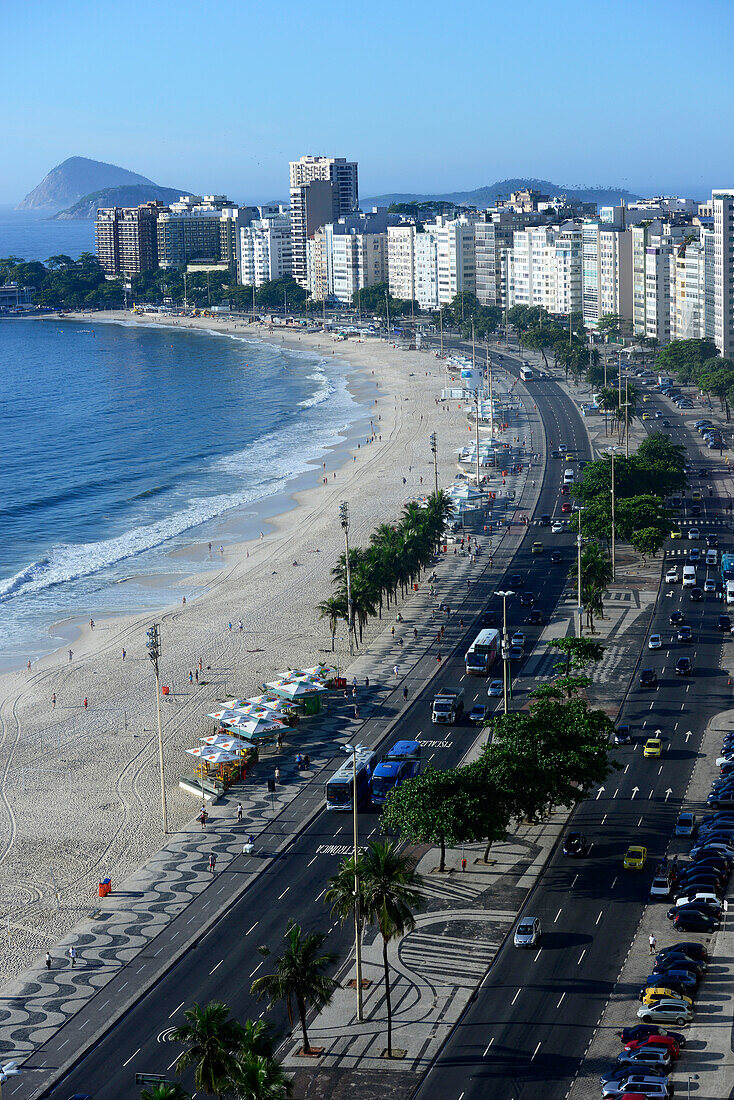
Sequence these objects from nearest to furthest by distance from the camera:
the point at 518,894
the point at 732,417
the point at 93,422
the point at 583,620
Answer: the point at 518,894, the point at 583,620, the point at 732,417, the point at 93,422

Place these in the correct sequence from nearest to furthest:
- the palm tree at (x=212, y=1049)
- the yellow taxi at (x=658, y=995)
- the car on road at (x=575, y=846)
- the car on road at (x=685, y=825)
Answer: the palm tree at (x=212, y=1049) → the yellow taxi at (x=658, y=995) → the car on road at (x=575, y=846) → the car on road at (x=685, y=825)

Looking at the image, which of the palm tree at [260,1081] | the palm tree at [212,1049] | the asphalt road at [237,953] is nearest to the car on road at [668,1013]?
the asphalt road at [237,953]

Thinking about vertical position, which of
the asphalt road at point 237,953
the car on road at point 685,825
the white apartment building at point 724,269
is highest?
the white apartment building at point 724,269

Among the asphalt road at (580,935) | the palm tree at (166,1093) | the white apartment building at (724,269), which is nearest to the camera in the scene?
the palm tree at (166,1093)

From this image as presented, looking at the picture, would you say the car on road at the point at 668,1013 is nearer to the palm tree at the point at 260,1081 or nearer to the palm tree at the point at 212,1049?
the palm tree at the point at 260,1081

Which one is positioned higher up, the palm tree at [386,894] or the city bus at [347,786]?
the palm tree at [386,894]

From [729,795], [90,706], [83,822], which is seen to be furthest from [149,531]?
[729,795]

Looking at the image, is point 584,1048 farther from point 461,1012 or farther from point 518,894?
point 518,894
